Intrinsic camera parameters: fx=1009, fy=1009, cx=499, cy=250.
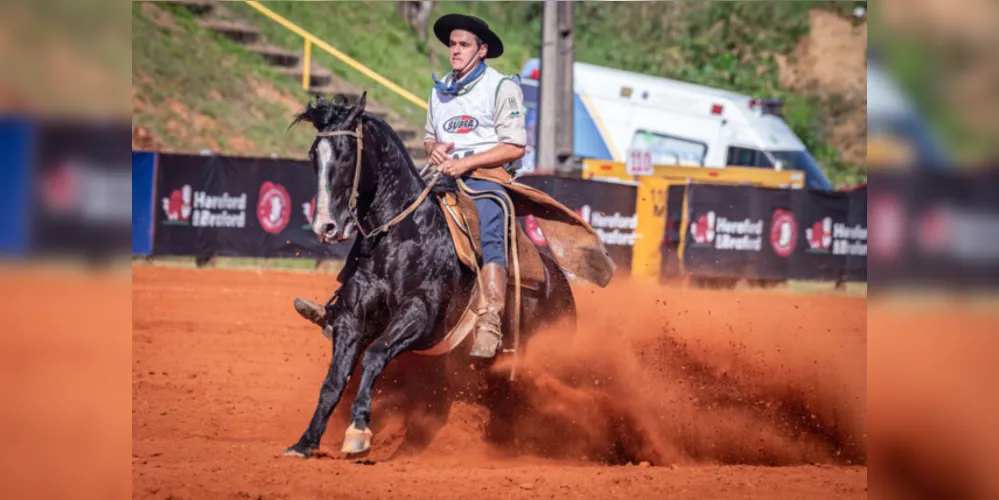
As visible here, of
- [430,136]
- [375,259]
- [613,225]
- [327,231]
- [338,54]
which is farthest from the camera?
[338,54]

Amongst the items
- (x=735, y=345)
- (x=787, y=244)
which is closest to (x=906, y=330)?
(x=735, y=345)

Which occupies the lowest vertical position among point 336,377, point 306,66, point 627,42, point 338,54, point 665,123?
point 336,377

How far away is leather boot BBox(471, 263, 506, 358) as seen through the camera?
665cm

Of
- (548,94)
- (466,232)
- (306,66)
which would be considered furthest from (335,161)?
(306,66)

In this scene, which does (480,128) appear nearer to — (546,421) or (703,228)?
(546,421)

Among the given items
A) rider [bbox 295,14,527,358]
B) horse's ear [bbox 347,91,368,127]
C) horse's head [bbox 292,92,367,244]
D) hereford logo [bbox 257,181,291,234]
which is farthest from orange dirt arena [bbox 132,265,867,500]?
hereford logo [bbox 257,181,291,234]

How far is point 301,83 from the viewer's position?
25.8 metres

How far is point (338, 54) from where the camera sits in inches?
991

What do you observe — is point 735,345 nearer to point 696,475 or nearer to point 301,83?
point 696,475

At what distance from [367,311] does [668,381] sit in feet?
9.49

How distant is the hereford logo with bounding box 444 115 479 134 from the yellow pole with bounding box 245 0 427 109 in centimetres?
1785

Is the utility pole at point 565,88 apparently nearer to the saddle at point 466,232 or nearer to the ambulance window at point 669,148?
the ambulance window at point 669,148

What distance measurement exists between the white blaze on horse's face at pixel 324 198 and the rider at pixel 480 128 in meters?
0.75

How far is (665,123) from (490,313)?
Result: 16176 millimetres
